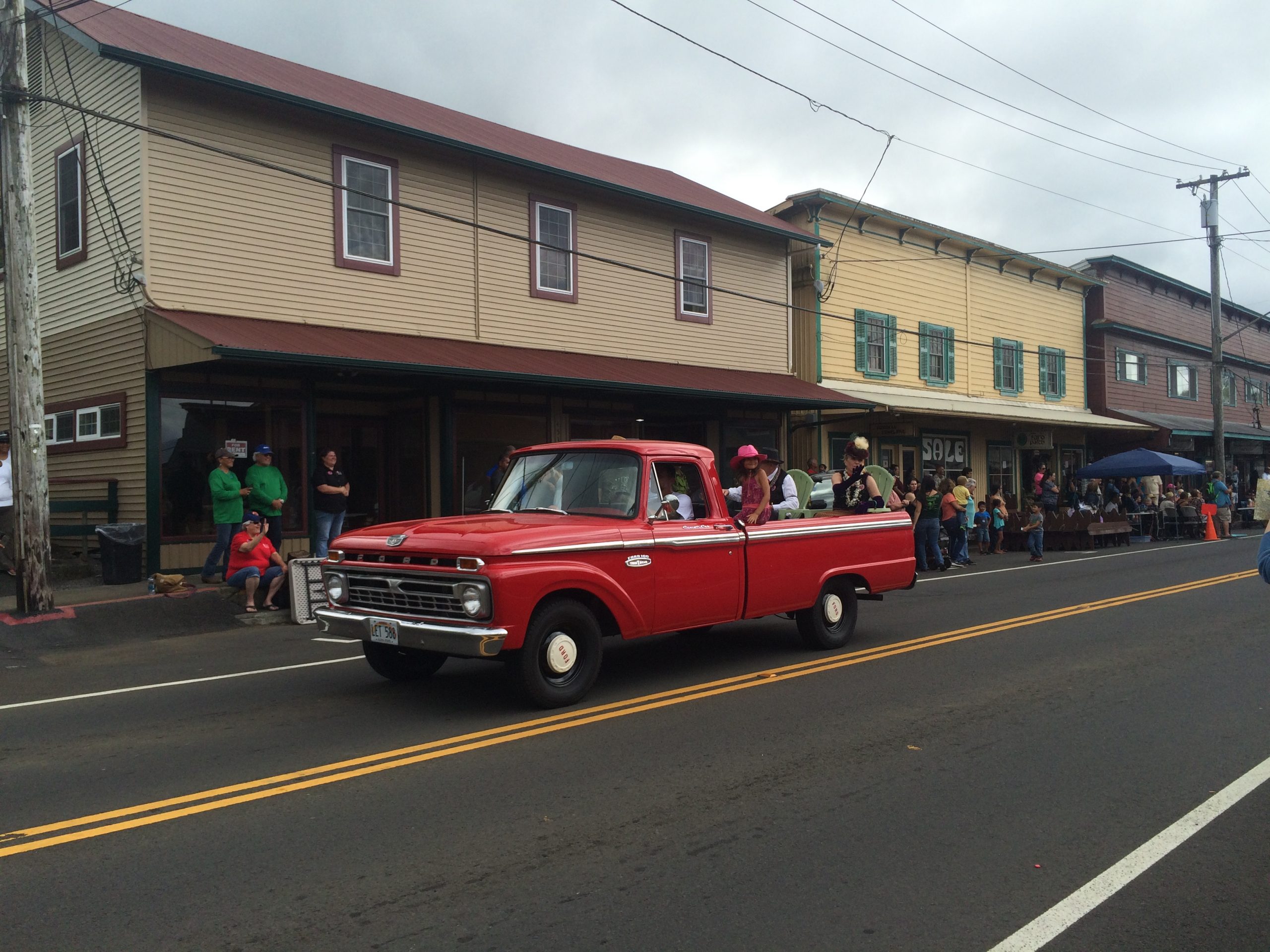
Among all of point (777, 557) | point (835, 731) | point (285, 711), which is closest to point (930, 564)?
point (777, 557)

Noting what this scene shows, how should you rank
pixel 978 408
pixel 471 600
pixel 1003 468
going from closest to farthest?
1. pixel 471 600
2. pixel 978 408
3. pixel 1003 468

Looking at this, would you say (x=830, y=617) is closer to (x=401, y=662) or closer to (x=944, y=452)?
(x=401, y=662)

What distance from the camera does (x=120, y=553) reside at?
505 inches

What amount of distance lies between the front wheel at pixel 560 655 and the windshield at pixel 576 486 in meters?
0.93

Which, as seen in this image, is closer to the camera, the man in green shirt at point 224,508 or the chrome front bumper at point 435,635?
the chrome front bumper at point 435,635

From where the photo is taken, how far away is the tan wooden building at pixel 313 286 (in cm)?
1356

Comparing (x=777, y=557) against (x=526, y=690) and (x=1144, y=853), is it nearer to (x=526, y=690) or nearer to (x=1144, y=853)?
(x=526, y=690)

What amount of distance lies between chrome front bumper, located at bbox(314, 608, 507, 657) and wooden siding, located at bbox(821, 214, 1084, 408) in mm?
18238

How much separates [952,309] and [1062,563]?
10.7 metres

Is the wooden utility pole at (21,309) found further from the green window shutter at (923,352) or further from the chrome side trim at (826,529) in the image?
the green window shutter at (923,352)

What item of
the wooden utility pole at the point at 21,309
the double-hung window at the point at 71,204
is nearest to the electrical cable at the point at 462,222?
the wooden utility pole at the point at 21,309

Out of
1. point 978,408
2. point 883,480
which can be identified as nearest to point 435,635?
point 883,480

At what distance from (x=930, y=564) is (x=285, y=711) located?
14125 millimetres

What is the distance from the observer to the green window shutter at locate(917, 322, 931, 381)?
1073 inches
